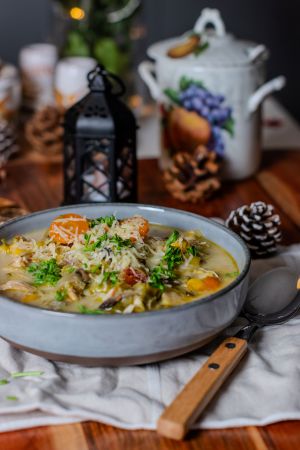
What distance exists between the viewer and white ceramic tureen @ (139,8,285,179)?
1.83m

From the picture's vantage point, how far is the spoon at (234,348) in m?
0.96

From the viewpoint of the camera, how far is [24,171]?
6.61ft

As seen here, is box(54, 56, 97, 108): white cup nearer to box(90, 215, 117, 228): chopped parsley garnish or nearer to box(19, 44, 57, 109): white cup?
box(19, 44, 57, 109): white cup

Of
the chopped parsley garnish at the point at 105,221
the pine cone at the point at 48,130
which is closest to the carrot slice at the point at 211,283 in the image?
the chopped parsley garnish at the point at 105,221

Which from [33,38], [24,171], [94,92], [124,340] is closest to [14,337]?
[124,340]

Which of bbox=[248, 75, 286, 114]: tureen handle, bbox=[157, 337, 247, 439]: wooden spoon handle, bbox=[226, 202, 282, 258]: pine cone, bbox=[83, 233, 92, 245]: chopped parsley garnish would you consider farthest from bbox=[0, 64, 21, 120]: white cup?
bbox=[157, 337, 247, 439]: wooden spoon handle

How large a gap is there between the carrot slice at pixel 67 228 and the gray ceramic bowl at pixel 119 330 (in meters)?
0.23

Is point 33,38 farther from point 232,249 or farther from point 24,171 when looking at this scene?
point 232,249

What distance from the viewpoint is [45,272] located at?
3.84ft

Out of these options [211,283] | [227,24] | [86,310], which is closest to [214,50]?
[211,283]

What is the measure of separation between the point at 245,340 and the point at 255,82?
2.94 ft

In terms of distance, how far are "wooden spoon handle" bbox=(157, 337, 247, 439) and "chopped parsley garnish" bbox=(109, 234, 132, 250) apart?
214 millimetres

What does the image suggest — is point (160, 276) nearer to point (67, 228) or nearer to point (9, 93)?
point (67, 228)

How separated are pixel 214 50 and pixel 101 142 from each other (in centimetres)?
39
